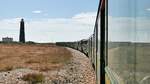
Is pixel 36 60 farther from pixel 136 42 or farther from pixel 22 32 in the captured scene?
pixel 22 32

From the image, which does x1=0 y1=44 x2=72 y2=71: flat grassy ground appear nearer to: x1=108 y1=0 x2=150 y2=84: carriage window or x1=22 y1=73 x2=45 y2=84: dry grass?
x1=22 y1=73 x2=45 y2=84: dry grass

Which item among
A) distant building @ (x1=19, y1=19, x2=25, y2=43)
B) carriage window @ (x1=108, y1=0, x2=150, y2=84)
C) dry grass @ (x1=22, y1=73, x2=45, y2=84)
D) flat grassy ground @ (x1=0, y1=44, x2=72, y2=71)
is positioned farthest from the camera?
distant building @ (x1=19, y1=19, x2=25, y2=43)

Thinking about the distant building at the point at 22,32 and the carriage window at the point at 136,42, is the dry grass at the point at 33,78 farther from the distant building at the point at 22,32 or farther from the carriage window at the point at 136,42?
the distant building at the point at 22,32

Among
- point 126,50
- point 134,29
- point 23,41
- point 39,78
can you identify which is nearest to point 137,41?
point 134,29

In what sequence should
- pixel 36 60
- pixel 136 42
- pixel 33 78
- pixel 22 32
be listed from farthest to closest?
pixel 22 32 < pixel 36 60 < pixel 33 78 < pixel 136 42

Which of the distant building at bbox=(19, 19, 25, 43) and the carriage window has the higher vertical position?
the distant building at bbox=(19, 19, 25, 43)

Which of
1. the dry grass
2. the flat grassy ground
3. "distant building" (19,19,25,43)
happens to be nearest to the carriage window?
the dry grass

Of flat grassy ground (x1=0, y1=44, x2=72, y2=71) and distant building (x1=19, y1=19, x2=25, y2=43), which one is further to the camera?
distant building (x1=19, y1=19, x2=25, y2=43)

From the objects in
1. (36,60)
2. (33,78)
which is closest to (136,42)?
(33,78)

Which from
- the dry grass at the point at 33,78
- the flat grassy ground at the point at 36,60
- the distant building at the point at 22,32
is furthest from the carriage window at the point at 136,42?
the distant building at the point at 22,32

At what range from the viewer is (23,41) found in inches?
5792

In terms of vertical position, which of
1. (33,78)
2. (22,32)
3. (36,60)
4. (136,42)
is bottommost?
(36,60)

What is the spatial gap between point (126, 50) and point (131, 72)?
36 centimetres

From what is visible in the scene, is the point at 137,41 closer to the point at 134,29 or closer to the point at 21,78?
the point at 134,29
